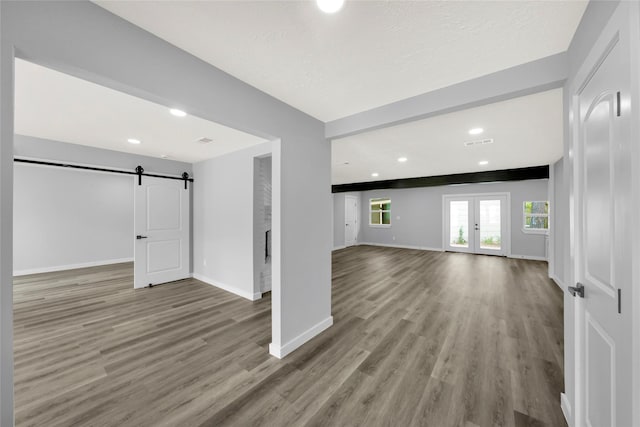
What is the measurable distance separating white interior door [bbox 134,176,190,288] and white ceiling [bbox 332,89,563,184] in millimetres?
3341

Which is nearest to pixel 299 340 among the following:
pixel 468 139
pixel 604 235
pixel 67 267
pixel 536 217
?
pixel 604 235

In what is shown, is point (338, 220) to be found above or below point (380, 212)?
below

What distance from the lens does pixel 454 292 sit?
392cm

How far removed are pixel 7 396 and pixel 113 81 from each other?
4.79 ft

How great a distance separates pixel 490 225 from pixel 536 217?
3.61 ft

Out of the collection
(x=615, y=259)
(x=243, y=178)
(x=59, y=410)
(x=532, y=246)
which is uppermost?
(x=243, y=178)

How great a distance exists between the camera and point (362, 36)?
1.37 m

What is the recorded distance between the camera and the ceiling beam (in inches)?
60.4

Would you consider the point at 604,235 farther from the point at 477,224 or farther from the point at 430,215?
the point at 430,215

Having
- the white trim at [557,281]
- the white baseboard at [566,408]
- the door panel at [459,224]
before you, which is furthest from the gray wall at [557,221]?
the white baseboard at [566,408]

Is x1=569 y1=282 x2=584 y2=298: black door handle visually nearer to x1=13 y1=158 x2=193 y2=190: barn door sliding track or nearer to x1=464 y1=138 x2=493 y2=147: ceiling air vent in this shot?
x1=464 y1=138 x2=493 y2=147: ceiling air vent

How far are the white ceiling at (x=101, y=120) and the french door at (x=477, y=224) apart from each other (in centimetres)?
716

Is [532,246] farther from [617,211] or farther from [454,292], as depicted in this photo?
[617,211]

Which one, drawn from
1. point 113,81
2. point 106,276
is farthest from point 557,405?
point 106,276
